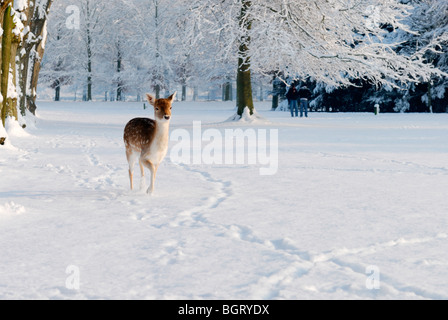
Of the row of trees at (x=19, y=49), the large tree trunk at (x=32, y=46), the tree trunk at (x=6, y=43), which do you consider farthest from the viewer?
the large tree trunk at (x=32, y=46)

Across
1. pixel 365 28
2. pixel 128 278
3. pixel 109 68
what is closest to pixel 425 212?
pixel 128 278

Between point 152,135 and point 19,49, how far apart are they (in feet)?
47.4

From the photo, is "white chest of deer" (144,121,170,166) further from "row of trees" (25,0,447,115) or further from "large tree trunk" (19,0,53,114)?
"row of trees" (25,0,447,115)

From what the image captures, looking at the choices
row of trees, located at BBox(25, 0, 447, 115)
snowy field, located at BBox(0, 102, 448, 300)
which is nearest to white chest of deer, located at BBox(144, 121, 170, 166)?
snowy field, located at BBox(0, 102, 448, 300)

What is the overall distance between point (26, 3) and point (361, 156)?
34.2 ft

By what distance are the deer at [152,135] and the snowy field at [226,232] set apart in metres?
0.57

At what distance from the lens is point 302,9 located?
78.2 ft

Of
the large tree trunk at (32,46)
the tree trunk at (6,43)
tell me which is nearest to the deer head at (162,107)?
the tree trunk at (6,43)

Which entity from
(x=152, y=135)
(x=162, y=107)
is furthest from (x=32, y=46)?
(x=162, y=107)

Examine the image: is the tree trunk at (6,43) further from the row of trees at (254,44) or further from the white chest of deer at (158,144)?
the white chest of deer at (158,144)

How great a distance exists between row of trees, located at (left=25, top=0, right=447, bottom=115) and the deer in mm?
13826

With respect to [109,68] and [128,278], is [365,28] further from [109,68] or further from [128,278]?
[109,68]

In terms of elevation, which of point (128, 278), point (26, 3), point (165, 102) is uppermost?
point (26, 3)

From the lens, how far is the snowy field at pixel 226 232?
4.29m
